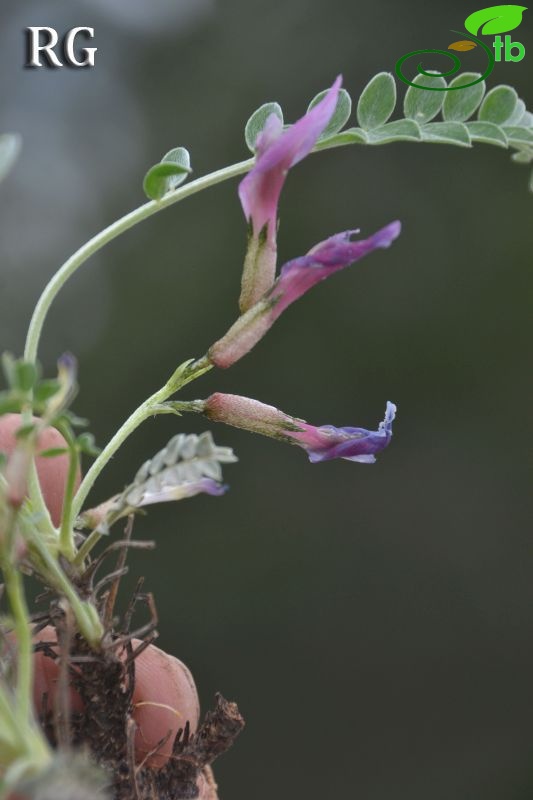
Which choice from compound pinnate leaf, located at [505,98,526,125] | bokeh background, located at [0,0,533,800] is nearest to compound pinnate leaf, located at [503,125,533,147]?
compound pinnate leaf, located at [505,98,526,125]

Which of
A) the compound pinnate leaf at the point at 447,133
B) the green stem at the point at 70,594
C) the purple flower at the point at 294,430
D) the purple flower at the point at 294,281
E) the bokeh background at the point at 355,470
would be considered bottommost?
the bokeh background at the point at 355,470

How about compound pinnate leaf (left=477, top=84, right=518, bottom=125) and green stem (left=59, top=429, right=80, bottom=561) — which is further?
compound pinnate leaf (left=477, top=84, right=518, bottom=125)

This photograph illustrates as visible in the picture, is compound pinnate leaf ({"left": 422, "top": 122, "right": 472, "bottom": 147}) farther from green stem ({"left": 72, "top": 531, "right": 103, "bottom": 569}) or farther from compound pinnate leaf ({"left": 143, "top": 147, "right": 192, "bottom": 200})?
green stem ({"left": 72, "top": 531, "right": 103, "bottom": 569})

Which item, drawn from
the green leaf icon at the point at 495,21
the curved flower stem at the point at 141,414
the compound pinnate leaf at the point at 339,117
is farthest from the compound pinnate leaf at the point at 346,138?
the green leaf icon at the point at 495,21

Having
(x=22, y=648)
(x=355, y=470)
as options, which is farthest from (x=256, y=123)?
(x=355, y=470)

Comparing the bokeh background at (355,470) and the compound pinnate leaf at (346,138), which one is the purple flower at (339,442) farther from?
the bokeh background at (355,470)

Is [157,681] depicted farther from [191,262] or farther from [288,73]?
[288,73]

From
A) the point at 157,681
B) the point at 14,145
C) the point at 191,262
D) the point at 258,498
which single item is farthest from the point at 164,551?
the point at 14,145

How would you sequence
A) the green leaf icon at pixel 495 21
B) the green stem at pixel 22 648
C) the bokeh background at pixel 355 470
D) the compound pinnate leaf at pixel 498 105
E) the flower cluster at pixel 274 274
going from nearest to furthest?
the green stem at pixel 22 648 < the flower cluster at pixel 274 274 < the compound pinnate leaf at pixel 498 105 < the green leaf icon at pixel 495 21 < the bokeh background at pixel 355 470

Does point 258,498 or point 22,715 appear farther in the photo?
point 258,498
